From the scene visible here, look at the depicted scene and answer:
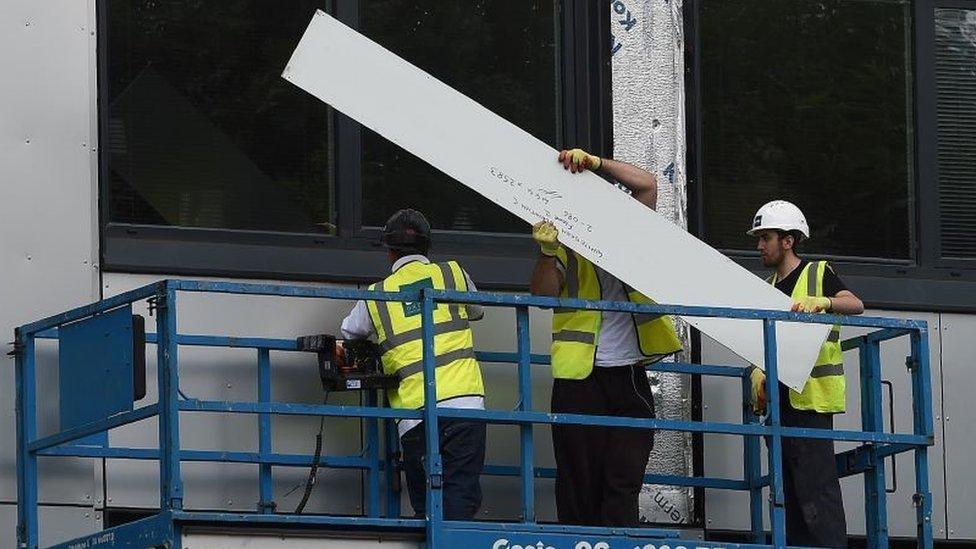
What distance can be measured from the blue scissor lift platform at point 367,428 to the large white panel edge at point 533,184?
229 millimetres

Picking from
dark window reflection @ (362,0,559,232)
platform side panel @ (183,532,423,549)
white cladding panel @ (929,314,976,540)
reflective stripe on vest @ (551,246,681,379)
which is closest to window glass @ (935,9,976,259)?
white cladding panel @ (929,314,976,540)

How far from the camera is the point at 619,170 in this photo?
10.6 metres

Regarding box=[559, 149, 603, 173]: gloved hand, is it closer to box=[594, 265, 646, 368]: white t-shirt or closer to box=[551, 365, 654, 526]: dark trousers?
box=[594, 265, 646, 368]: white t-shirt

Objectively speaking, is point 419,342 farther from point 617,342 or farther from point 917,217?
point 917,217

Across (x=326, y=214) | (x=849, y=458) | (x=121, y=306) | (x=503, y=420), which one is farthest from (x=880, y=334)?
(x=121, y=306)

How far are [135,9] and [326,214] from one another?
1.41 metres

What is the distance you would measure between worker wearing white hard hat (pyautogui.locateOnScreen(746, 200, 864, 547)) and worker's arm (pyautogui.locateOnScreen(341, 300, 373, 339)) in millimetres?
1980

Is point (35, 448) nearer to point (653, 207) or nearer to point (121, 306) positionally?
point (121, 306)

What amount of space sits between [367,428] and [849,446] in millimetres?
2750

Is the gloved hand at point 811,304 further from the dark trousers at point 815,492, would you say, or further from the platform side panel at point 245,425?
the platform side panel at point 245,425

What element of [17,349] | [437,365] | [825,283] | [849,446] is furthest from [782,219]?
[17,349]

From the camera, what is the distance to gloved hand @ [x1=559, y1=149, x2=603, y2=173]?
33.9 feet

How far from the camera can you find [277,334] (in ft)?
36.9

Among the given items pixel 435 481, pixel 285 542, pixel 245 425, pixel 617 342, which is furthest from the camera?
pixel 245 425
